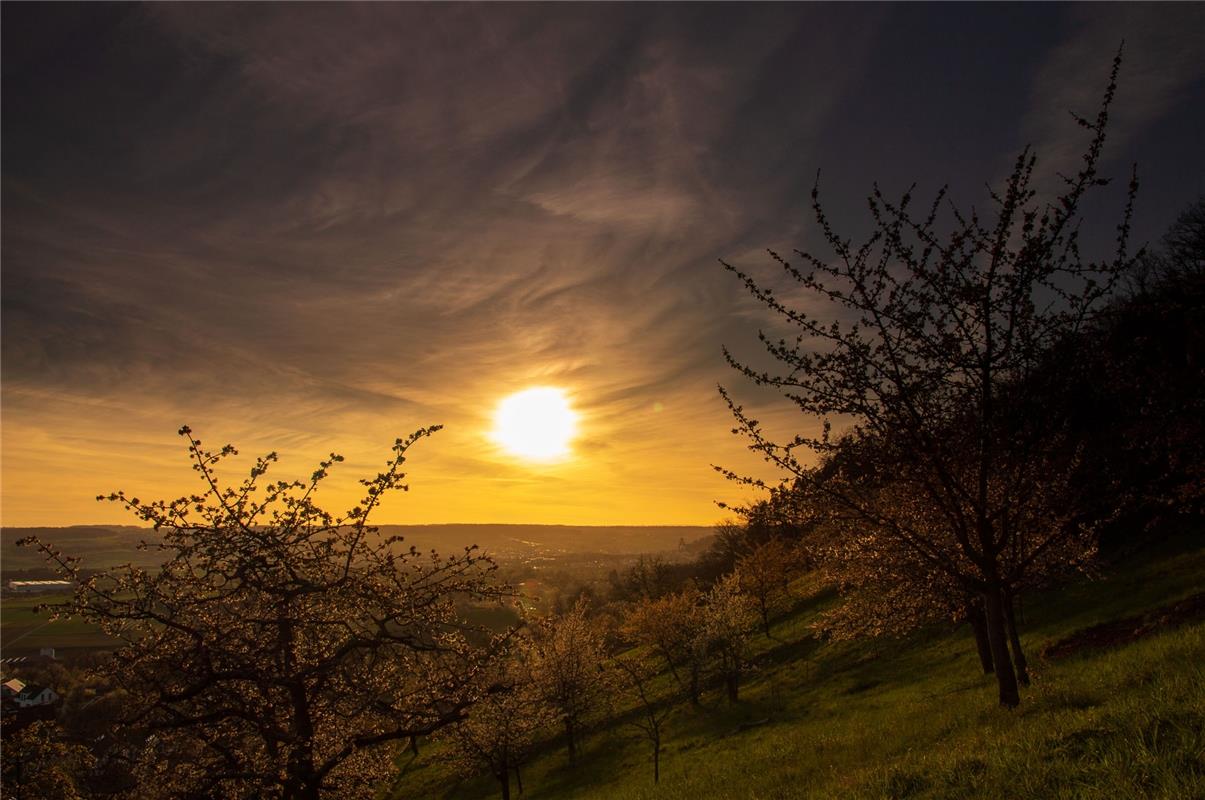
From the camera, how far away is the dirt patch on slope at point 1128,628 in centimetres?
1955

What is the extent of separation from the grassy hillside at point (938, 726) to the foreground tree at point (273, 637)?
6.65 metres

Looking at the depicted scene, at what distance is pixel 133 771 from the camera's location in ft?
26.5

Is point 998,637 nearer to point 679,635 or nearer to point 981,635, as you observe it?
point 981,635

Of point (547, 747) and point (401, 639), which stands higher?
point (401, 639)

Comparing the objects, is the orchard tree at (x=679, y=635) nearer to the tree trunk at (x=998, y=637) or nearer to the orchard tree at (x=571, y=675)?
the orchard tree at (x=571, y=675)

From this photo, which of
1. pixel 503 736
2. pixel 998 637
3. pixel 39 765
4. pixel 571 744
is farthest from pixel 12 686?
pixel 998 637

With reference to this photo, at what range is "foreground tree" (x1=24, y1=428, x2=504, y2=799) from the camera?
304 inches

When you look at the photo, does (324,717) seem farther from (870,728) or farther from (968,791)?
(870,728)

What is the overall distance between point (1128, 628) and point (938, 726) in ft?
53.7

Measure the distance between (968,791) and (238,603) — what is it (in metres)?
10.2

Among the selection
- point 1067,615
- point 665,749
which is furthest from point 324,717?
point 1067,615

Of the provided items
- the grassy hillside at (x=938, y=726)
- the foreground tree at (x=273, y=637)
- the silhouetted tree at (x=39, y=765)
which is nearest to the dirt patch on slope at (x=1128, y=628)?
the grassy hillside at (x=938, y=726)

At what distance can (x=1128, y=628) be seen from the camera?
23422 millimetres

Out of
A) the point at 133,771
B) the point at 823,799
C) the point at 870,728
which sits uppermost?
the point at 133,771
